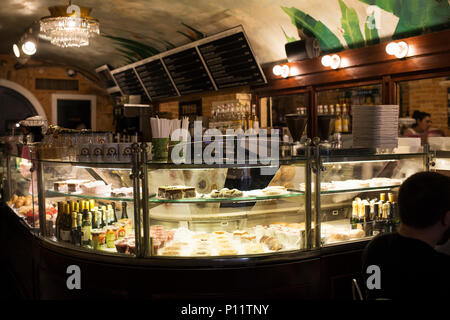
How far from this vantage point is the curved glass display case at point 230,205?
2828mm

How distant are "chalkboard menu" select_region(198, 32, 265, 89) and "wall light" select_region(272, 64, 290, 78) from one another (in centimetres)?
30

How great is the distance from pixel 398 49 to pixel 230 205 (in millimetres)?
2665

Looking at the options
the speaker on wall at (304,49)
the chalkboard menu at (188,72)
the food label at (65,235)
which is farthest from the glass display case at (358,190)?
the chalkboard menu at (188,72)

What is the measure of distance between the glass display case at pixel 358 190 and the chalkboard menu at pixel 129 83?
6.78m

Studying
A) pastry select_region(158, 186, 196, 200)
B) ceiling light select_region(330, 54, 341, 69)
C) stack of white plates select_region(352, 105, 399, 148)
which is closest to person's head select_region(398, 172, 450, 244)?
pastry select_region(158, 186, 196, 200)

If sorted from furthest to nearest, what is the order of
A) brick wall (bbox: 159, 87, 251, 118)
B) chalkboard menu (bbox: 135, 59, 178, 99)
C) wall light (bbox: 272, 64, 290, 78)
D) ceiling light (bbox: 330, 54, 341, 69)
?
chalkboard menu (bbox: 135, 59, 178, 99), brick wall (bbox: 159, 87, 251, 118), wall light (bbox: 272, 64, 290, 78), ceiling light (bbox: 330, 54, 341, 69)

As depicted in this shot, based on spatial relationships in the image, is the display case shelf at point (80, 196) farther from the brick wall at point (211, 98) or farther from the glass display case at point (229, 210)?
the brick wall at point (211, 98)

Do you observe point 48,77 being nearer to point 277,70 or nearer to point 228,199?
point 277,70

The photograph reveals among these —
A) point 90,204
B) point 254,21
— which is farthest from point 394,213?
point 254,21

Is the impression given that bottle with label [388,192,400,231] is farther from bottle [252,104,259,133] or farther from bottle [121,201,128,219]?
bottle [252,104,259,133]

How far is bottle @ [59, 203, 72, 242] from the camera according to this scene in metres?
3.18

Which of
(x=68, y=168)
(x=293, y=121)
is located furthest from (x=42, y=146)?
(x=293, y=121)

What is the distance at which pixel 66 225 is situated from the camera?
3.26m
